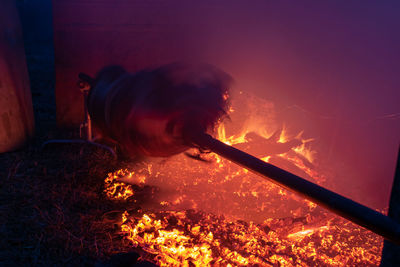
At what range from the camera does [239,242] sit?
3.24m

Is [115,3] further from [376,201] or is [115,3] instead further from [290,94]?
[376,201]

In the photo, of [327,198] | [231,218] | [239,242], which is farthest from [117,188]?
[327,198]

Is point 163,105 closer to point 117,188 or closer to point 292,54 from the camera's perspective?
point 117,188

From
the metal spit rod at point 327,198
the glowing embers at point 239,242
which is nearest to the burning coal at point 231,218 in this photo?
the glowing embers at point 239,242

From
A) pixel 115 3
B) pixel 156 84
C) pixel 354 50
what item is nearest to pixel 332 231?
pixel 354 50

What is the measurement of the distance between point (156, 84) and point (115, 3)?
4.47 m

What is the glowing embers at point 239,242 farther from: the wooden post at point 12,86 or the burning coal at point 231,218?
the wooden post at point 12,86

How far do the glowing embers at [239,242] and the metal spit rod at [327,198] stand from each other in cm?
196

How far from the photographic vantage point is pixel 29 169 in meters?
4.24

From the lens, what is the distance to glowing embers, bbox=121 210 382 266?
3.00 metres

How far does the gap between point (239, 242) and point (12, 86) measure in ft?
14.0

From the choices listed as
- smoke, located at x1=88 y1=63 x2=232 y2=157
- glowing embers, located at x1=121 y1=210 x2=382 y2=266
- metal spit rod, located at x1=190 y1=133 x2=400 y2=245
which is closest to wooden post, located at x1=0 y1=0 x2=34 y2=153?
glowing embers, located at x1=121 y1=210 x2=382 y2=266

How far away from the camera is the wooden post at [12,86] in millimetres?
4520

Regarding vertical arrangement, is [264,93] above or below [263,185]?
above
